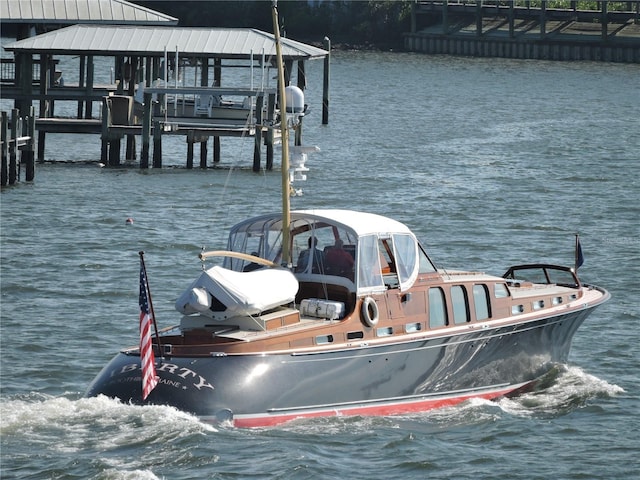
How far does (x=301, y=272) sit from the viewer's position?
23422 mm

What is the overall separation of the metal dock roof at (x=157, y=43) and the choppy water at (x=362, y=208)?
14.1 ft

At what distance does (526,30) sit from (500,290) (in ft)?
374

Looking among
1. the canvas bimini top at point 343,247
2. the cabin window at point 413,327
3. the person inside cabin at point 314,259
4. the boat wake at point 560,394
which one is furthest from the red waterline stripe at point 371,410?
the person inside cabin at point 314,259

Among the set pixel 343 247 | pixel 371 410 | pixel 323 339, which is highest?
pixel 343 247

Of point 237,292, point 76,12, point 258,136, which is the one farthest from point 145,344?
→ point 76,12

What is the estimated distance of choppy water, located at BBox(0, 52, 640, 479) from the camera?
20531 millimetres

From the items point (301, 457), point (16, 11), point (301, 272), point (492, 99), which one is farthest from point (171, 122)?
point (492, 99)

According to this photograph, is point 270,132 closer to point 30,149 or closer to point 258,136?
point 258,136

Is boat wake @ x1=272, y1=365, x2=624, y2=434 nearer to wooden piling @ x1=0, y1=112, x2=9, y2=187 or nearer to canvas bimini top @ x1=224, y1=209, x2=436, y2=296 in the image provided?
canvas bimini top @ x1=224, y1=209, x2=436, y2=296

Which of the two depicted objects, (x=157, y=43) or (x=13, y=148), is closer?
(x=13, y=148)

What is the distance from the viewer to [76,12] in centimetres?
5744

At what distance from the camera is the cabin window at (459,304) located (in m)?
24.2

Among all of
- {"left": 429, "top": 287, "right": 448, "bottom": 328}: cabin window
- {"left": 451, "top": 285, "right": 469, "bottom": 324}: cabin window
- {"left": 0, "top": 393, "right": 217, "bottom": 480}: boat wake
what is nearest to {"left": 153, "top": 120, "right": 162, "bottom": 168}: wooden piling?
{"left": 451, "top": 285, "right": 469, "bottom": 324}: cabin window

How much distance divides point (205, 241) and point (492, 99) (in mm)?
56677
